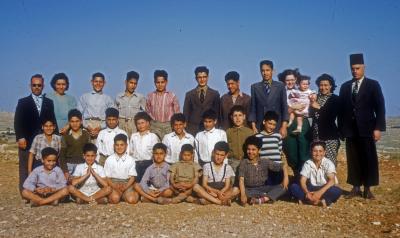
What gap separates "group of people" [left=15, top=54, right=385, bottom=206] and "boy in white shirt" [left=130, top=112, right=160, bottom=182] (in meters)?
0.02

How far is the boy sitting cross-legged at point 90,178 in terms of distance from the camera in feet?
24.6

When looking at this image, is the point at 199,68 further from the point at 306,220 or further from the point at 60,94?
the point at 306,220

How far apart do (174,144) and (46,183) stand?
7.53ft

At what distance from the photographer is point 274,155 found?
7.95 meters

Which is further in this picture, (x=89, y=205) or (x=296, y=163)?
(x=296, y=163)

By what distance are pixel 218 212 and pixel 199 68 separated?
2928 millimetres

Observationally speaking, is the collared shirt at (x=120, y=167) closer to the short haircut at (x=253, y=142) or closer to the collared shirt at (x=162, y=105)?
the collared shirt at (x=162, y=105)

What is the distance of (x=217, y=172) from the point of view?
775 centimetres

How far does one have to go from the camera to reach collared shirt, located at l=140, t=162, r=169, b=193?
7.75m

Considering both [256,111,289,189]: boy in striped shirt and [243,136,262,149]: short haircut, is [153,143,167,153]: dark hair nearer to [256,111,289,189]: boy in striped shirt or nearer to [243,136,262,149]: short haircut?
[243,136,262,149]: short haircut

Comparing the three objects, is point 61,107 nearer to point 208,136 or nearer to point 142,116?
point 142,116

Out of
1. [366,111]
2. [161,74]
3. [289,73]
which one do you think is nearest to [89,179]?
[161,74]

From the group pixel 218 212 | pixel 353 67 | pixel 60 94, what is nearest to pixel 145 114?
pixel 60 94

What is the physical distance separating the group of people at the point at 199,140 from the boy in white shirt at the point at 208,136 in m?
0.02
